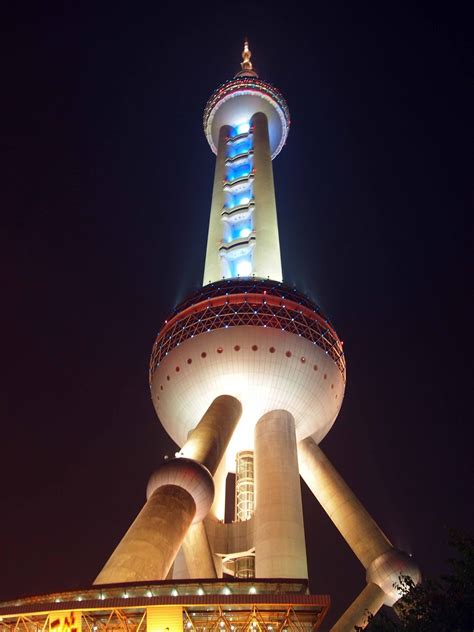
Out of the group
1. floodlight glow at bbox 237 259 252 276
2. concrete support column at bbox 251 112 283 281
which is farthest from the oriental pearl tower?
floodlight glow at bbox 237 259 252 276

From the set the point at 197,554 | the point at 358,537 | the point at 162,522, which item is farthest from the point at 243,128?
the point at 162,522

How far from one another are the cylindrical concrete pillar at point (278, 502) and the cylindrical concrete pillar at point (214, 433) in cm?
284

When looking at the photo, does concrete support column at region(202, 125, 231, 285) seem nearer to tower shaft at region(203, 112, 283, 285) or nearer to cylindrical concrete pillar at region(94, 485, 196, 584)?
tower shaft at region(203, 112, 283, 285)

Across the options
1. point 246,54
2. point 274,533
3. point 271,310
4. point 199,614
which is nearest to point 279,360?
point 271,310

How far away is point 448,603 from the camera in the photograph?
18.8 meters

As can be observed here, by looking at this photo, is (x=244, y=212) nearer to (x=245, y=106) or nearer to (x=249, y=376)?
(x=245, y=106)

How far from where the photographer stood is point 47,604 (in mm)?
21656

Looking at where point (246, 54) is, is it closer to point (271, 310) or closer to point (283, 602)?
point (271, 310)

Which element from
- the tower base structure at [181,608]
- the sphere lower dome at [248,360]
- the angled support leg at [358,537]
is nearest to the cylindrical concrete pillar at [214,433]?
the sphere lower dome at [248,360]

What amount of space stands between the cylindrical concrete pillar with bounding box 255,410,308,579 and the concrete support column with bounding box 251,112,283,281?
12623mm

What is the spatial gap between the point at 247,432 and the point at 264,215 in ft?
60.8

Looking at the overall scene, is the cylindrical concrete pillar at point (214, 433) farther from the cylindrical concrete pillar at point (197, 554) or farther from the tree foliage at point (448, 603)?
the tree foliage at point (448, 603)

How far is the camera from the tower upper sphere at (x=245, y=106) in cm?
6481

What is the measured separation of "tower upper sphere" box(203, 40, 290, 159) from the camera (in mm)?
64812
